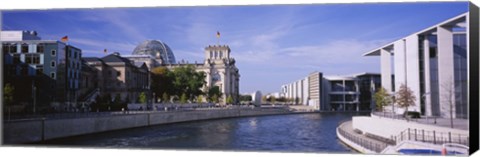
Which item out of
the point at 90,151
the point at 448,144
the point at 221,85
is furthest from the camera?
the point at 221,85

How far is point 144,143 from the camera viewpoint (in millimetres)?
27062

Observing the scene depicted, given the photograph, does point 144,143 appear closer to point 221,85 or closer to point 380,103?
point 380,103

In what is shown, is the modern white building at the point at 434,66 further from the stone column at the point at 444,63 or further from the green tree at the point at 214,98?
the green tree at the point at 214,98

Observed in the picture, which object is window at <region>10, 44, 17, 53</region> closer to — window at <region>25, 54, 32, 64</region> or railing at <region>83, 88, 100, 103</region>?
window at <region>25, 54, 32, 64</region>

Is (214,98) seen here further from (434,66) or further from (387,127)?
(387,127)

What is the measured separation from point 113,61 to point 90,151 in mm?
33899

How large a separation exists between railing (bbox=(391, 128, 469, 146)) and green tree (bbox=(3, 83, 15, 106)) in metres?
21.6

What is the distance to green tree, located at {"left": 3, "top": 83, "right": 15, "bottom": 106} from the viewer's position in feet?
82.8

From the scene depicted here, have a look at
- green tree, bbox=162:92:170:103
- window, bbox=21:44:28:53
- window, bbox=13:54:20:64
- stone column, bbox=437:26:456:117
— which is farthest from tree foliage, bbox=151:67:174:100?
stone column, bbox=437:26:456:117

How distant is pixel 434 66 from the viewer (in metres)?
26.9

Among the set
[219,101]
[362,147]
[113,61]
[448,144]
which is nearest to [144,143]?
[362,147]

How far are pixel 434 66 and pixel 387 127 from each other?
608cm

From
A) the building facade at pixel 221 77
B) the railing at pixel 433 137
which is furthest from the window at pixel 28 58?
the building facade at pixel 221 77

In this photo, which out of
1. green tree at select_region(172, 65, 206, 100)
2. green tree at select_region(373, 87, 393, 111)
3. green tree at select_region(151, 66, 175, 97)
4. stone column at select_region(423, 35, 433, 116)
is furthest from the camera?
green tree at select_region(172, 65, 206, 100)
